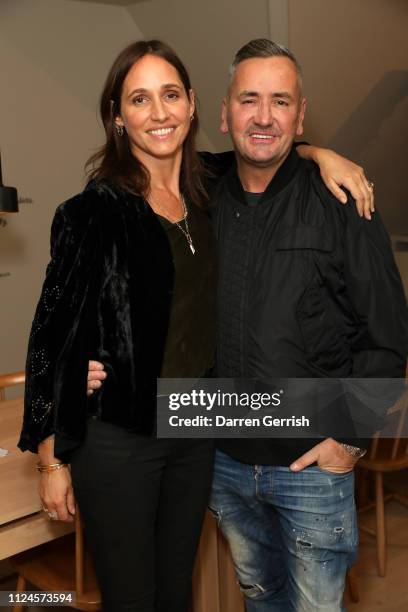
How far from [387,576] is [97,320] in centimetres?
197

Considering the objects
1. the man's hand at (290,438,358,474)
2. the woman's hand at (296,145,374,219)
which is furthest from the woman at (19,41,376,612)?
the woman's hand at (296,145,374,219)

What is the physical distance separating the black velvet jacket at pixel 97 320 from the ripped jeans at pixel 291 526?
338mm

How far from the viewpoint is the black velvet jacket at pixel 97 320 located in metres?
1.32

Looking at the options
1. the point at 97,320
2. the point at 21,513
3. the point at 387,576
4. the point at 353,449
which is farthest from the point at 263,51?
the point at 387,576

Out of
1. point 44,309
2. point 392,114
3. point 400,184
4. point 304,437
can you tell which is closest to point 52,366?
point 44,309

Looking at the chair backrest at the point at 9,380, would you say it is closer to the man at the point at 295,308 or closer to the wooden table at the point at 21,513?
the wooden table at the point at 21,513

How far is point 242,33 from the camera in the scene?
3.26m

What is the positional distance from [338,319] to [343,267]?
12 centimetres

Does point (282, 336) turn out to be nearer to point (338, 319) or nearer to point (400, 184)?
point (338, 319)

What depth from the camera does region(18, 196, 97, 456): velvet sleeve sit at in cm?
131

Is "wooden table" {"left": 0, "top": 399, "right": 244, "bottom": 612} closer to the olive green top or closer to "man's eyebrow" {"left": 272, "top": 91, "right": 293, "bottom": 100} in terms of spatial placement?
the olive green top

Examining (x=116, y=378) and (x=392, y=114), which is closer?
(x=116, y=378)

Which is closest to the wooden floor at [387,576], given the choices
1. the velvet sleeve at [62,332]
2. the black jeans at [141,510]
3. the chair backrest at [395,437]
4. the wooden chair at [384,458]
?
the wooden chair at [384,458]

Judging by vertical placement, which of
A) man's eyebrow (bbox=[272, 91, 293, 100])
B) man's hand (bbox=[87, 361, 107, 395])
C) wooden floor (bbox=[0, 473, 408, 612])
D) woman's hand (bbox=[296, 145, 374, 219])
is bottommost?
wooden floor (bbox=[0, 473, 408, 612])
